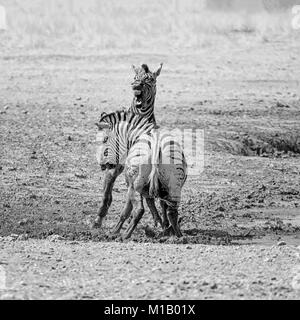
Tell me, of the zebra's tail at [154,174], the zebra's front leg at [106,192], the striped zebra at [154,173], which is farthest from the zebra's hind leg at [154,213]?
the zebra's front leg at [106,192]

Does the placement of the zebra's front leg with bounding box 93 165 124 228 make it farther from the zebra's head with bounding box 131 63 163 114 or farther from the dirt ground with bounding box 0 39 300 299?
the zebra's head with bounding box 131 63 163 114

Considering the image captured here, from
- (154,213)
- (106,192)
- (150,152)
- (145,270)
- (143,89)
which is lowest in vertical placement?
(145,270)

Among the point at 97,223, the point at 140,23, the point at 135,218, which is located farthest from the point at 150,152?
the point at 140,23

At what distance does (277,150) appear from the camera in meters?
17.0

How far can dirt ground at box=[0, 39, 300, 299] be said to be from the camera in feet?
29.9

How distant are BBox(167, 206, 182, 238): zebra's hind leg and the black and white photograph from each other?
2cm

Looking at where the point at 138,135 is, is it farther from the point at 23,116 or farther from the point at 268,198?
the point at 23,116

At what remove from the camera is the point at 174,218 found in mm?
10922

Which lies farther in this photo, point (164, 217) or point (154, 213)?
point (154, 213)

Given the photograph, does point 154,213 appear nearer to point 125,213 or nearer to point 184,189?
point 125,213

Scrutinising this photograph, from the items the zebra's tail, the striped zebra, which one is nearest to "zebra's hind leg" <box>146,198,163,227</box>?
the striped zebra

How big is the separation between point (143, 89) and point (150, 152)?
0.87 metres

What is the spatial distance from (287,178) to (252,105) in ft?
13.9

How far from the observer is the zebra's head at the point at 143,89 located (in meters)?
11.4
